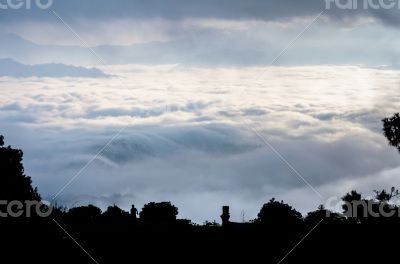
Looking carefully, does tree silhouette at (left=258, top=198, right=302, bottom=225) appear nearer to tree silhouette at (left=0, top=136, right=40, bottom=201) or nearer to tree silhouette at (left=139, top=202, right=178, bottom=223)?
tree silhouette at (left=139, top=202, right=178, bottom=223)

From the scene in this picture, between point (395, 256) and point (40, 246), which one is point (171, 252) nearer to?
point (40, 246)

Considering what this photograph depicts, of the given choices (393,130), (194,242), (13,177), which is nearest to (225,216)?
(194,242)

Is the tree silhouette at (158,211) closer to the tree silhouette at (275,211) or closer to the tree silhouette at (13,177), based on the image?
the tree silhouette at (275,211)

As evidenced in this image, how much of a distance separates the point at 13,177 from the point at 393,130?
32.8 metres

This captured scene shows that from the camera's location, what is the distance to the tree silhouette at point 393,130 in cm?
4003

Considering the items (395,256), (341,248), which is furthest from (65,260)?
(395,256)

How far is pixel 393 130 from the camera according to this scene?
133 ft

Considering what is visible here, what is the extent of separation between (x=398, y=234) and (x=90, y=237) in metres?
16.3

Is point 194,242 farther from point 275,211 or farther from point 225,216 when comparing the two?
Answer: point 275,211

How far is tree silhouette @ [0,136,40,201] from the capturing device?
163ft

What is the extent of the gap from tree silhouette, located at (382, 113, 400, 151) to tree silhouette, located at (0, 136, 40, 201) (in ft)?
103

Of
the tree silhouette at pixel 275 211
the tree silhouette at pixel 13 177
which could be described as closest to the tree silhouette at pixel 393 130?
the tree silhouette at pixel 13 177

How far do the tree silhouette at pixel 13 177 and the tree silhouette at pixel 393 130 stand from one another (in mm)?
31288

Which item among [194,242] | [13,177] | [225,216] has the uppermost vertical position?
[13,177]
